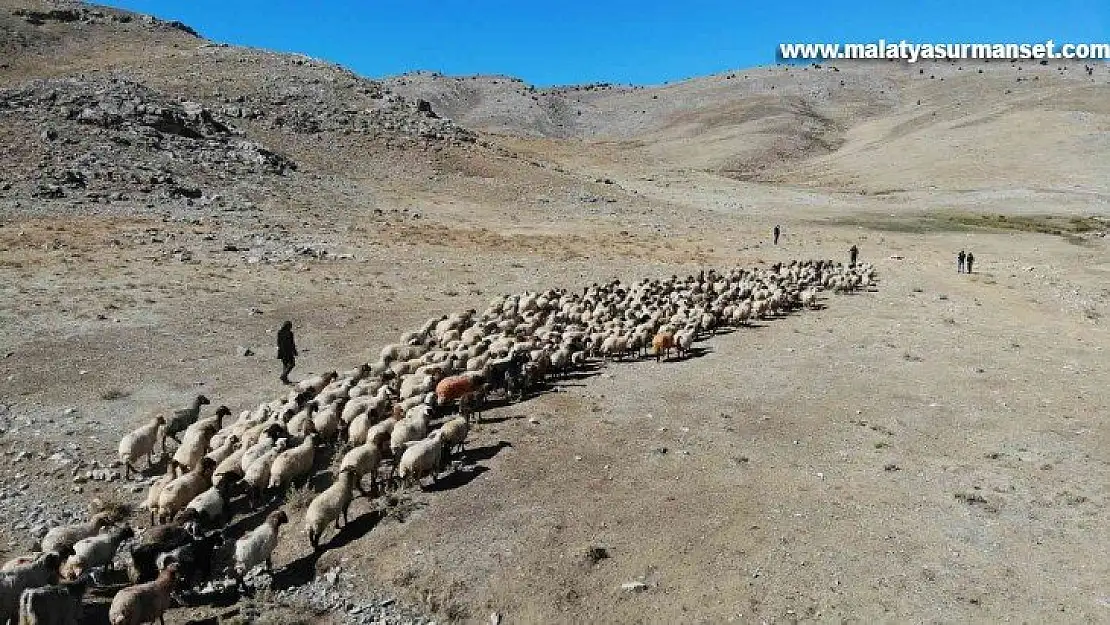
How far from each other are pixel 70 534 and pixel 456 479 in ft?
16.3

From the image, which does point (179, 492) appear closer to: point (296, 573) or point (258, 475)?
point (258, 475)

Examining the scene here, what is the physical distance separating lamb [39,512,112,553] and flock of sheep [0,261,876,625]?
2cm

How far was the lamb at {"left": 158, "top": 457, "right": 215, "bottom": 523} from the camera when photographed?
10.7 m

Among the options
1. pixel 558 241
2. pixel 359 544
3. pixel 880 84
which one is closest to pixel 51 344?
pixel 359 544

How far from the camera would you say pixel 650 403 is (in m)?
15.2

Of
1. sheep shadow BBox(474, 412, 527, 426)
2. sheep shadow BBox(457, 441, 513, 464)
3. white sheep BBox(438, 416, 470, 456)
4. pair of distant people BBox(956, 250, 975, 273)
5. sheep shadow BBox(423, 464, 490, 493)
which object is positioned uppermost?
pair of distant people BBox(956, 250, 975, 273)

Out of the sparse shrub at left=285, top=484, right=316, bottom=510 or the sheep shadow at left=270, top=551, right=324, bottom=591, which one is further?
the sparse shrub at left=285, top=484, right=316, bottom=510

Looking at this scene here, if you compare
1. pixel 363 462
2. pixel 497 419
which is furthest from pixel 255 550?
pixel 497 419

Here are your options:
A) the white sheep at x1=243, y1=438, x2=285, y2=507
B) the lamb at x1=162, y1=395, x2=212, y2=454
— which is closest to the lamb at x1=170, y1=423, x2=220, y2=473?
the lamb at x1=162, y1=395, x2=212, y2=454

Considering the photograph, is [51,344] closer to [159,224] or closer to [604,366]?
[604,366]

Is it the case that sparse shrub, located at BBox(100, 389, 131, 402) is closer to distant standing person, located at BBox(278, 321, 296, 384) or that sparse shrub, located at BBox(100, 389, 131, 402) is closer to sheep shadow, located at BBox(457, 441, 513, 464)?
distant standing person, located at BBox(278, 321, 296, 384)

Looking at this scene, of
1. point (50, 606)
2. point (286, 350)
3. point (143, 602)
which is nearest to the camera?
point (50, 606)

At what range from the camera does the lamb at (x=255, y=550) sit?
9.23 m

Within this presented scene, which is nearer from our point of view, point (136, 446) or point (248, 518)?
point (248, 518)
